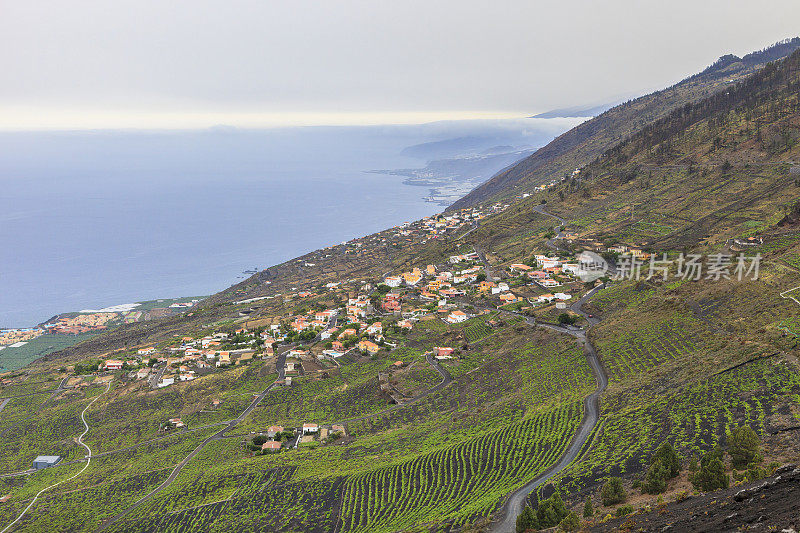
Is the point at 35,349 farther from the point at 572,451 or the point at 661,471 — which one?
the point at 661,471

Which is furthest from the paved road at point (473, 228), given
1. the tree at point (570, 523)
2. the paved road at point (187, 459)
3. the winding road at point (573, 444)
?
the tree at point (570, 523)

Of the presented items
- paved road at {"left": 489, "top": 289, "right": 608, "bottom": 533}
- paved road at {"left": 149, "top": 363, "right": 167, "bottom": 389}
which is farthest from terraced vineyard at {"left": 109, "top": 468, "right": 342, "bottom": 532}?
paved road at {"left": 149, "top": 363, "right": 167, "bottom": 389}

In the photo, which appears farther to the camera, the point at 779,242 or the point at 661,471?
the point at 779,242

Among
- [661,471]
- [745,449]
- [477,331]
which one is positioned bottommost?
[477,331]

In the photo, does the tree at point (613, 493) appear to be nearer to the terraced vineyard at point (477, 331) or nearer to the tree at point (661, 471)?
the tree at point (661, 471)

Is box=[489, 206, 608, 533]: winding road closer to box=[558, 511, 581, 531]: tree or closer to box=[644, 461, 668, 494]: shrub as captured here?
box=[558, 511, 581, 531]: tree

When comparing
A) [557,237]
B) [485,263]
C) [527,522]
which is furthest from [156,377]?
[557,237]

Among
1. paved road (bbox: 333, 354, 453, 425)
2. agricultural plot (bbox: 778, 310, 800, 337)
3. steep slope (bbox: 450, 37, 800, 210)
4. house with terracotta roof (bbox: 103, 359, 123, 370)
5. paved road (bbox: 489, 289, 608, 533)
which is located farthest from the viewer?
steep slope (bbox: 450, 37, 800, 210)
